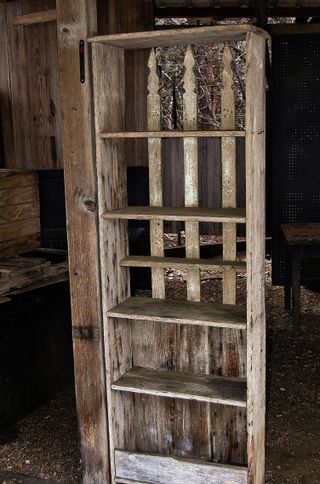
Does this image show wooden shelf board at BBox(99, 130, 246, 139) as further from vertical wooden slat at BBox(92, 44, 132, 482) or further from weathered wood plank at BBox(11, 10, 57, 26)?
weathered wood plank at BBox(11, 10, 57, 26)

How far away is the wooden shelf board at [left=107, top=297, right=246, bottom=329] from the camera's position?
3.32m

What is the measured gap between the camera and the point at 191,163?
11.4 feet

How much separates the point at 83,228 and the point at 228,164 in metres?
0.87

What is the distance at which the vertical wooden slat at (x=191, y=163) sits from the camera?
11.1 feet

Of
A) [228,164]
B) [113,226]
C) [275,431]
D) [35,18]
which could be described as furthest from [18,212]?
[35,18]

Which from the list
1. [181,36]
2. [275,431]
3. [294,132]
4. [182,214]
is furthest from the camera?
[294,132]

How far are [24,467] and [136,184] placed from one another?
3928 mm

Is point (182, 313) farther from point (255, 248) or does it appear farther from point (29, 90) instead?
point (29, 90)

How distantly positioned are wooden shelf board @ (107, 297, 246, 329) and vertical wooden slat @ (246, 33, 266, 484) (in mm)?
138

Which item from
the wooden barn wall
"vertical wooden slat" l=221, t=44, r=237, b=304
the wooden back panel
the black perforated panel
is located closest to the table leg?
the black perforated panel

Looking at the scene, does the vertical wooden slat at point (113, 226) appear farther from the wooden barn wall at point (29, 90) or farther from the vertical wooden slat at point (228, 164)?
the wooden barn wall at point (29, 90)

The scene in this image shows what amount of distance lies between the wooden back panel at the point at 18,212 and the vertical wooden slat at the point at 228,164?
200 centimetres

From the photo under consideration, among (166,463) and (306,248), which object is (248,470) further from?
(306,248)

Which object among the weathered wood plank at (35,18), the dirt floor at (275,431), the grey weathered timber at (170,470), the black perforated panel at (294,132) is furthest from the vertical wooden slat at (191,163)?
the weathered wood plank at (35,18)
